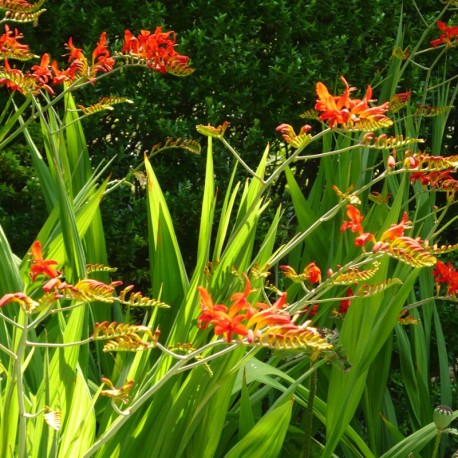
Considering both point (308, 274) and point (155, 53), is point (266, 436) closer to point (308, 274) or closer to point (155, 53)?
point (308, 274)

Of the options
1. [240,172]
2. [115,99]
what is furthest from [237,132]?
[115,99]

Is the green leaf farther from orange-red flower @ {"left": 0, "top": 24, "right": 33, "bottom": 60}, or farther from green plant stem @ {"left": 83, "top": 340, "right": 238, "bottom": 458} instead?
orange-red flower @ {"left": 0, "top": 24, "right": 33, "bottom": 60}

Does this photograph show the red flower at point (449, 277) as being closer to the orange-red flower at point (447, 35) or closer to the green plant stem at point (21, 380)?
the orange-red flower at point (447, 35)

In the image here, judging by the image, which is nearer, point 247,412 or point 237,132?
point 247,412

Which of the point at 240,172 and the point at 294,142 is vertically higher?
the point at 294,142

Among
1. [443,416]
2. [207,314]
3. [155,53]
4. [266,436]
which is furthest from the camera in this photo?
[155,53]

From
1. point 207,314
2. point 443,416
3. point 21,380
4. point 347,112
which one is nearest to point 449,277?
point 443,416

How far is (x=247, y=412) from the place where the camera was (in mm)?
1946

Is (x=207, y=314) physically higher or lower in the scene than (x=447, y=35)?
lower

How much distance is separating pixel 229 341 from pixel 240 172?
1.96m

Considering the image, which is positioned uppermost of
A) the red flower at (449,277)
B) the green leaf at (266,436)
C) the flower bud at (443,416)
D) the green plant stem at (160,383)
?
the green plant stem at (160,383)

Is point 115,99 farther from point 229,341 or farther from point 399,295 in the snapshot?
point 229,341

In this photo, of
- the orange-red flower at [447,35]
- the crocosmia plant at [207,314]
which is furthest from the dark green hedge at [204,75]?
the crocosmia plant at [207,314]

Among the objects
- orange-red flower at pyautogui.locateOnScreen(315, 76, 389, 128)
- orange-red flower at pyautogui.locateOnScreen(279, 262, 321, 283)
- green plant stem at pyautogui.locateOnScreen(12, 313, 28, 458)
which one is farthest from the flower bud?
green plant stem at pyautogui.locateOnScreen(12, 313, 28, 458)
